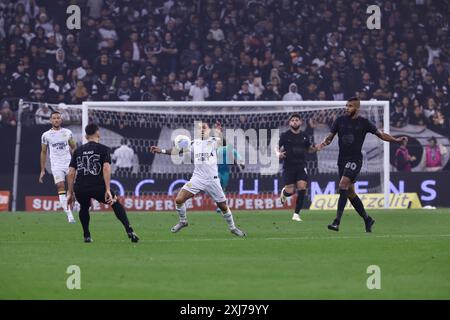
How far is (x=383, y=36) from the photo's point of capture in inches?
1400

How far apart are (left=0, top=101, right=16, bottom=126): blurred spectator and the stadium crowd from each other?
61 millimetres

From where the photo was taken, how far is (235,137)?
99.4 ft

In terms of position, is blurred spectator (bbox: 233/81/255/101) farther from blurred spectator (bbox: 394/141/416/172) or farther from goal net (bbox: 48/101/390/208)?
blurred spectator (bbox: 394/141/416/172)

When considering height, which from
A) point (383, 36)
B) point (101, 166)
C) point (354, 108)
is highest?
point (383, 36)

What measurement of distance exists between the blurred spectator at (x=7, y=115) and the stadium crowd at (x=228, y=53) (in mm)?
61

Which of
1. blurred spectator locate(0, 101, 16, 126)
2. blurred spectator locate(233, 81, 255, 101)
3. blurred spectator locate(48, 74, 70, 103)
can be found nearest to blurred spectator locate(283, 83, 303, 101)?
blurred spectator locate(233, 81, 255, 101)

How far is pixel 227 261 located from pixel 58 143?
9327mm

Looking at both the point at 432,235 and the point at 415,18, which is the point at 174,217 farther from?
the point at 415,18

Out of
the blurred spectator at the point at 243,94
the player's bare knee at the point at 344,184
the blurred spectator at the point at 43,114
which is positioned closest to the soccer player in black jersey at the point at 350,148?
the player's bare knee at the point at 344,184

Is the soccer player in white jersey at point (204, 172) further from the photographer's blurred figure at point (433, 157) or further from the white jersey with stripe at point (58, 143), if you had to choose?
the photographer's blurred figure at point (433, 157)

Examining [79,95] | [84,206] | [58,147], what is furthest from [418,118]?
[84,206]

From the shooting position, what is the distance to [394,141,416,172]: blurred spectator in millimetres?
30078
